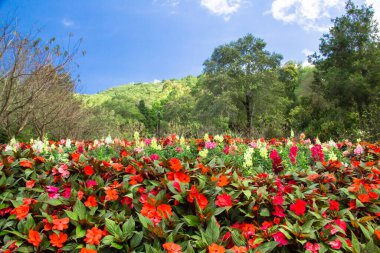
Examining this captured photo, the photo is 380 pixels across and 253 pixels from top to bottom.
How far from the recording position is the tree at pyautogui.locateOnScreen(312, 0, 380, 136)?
24.3 meters

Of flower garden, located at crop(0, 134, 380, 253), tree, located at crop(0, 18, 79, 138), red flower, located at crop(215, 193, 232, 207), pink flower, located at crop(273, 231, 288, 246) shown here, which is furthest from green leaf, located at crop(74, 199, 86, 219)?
tree, located at crop(0, 18, 79, 138)

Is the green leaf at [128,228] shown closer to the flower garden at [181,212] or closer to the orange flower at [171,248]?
the flower garden at [181,212]

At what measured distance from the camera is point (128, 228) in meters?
1.81

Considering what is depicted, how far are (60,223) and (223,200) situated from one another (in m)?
0.92

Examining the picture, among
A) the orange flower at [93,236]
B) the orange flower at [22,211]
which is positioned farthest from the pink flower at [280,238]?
the orange flower at [22,211]

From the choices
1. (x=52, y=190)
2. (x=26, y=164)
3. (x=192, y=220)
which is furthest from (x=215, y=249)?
(x=26, y=164)

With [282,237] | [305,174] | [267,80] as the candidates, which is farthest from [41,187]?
[267,80]

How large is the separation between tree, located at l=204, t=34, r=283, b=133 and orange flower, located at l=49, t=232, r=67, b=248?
26.5 meters

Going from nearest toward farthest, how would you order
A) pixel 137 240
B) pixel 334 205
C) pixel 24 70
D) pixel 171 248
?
pixel 171 248 < pixel 137 240 < pixel 334 205 < pixel 24 70

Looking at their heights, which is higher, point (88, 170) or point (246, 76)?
point (246, 76)

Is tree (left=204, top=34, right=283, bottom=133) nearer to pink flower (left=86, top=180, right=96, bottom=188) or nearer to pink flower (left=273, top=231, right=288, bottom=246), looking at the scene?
pink flower (left=86, top=180, right=96, bottom=188)

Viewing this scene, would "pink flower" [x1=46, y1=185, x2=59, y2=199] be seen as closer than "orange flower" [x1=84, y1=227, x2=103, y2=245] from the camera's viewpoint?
No

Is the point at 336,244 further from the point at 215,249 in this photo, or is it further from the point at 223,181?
the point at 223,181

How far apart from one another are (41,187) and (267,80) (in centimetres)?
2824
